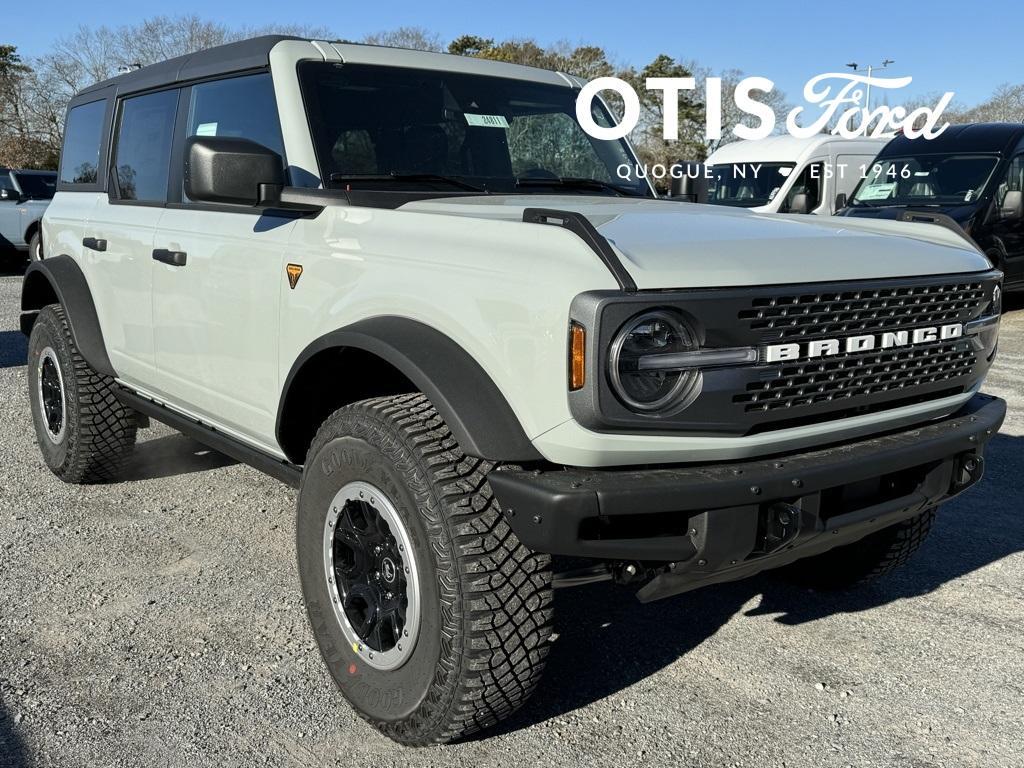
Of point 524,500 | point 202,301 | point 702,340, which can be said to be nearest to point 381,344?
point 524,500

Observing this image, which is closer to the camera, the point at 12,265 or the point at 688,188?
the point at 688,188

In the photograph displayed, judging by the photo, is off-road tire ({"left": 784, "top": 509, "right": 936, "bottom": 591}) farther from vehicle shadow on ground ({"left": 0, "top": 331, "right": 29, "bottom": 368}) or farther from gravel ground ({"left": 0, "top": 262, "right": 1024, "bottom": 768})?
vehicle shadow on ground ({"left": 0, "top": 331, "right": 29, "bottom": 368})

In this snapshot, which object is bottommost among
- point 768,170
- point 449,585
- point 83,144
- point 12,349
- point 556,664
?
point 12,349

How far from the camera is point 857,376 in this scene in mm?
2613

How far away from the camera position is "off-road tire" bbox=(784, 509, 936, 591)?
11.5 ft

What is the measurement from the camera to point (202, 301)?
A: 3.63 m

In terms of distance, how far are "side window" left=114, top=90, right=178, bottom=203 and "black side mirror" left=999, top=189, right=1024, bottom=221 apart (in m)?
9.98

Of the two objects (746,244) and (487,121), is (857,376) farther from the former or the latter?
(487,121)

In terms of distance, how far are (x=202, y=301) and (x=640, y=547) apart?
6.75ft

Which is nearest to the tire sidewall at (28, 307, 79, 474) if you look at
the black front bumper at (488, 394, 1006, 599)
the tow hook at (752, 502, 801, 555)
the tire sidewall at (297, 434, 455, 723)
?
the tire sidewall at (297, 434, 455, 723)

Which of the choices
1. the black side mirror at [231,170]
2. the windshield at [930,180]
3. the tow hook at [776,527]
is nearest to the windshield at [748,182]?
the windshield at [930,180]

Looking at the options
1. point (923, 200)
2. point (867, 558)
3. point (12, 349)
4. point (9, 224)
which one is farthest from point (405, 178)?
point (9, 224)

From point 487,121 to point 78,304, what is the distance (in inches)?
86.4

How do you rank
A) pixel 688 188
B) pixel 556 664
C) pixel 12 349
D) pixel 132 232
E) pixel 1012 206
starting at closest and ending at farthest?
pixel 556 664 → pixel 132 232 → pixel 688 188 → pixel 12 349 → pixel 1012 206
